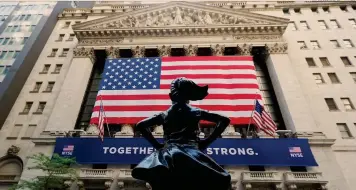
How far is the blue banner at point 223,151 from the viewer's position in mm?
20984

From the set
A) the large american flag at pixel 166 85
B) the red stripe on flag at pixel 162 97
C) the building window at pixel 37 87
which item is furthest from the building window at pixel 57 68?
the red stripe on flag at pixel 162 97

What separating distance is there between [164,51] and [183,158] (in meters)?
28.6

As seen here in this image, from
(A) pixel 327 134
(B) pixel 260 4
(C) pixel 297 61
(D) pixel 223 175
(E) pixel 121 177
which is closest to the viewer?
(D) pixel 223 175

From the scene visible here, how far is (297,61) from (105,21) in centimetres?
2370

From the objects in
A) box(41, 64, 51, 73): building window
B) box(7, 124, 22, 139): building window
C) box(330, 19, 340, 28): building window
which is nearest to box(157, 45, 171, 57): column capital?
box(41, 64, 51, 73): building window

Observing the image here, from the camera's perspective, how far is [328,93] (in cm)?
2773

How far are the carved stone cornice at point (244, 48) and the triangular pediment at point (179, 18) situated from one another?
3.02 metres

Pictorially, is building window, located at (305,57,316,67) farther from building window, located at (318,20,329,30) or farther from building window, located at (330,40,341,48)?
building window, located at (318,20,329,30)

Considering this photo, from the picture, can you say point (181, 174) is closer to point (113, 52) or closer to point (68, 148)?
point (68, 148)

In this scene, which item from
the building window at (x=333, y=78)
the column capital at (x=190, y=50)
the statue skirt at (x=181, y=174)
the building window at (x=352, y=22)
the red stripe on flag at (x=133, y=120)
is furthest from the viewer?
the building window at (x=352, y=22)

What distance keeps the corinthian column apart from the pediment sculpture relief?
477cm

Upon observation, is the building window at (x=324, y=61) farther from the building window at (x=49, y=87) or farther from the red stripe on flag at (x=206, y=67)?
the building window at (x=49, y=87)

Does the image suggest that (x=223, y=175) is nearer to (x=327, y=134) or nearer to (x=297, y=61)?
(x=327, y=134)

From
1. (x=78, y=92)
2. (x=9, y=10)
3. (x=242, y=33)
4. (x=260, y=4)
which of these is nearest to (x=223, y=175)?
(x=78, y=92)
